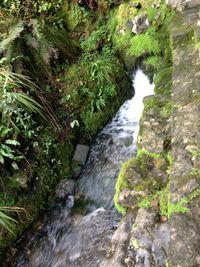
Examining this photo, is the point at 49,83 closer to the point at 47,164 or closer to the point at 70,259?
the point at 47,164

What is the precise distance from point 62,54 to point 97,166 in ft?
7.69

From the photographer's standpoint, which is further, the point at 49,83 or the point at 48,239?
the point at 49,83

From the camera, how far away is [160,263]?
2.53 meters

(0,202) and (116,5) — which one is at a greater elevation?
(116,5)

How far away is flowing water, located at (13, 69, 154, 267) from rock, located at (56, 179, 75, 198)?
0.10 meters

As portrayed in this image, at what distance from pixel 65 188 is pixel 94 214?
77 centimetres

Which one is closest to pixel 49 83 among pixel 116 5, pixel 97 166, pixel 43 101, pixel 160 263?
pixel 43 101

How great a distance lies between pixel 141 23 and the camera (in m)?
5.61

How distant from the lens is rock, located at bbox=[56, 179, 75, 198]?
496 centimetres

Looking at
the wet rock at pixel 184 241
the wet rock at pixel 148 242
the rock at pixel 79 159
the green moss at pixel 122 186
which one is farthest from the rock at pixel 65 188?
the wet rock at pixel 184 241

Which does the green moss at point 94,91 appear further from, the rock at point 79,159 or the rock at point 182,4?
the rock at point 182,4

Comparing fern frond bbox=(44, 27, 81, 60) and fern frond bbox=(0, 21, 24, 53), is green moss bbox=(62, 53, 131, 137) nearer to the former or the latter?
fern frond bbox=(44, 27, 81, 60)

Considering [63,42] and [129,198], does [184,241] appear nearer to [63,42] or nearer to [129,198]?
[129,198]

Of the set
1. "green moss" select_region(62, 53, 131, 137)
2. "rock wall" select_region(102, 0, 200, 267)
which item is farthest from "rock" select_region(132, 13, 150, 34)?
"rock wall" select_region(102, 0, 200, 267)
